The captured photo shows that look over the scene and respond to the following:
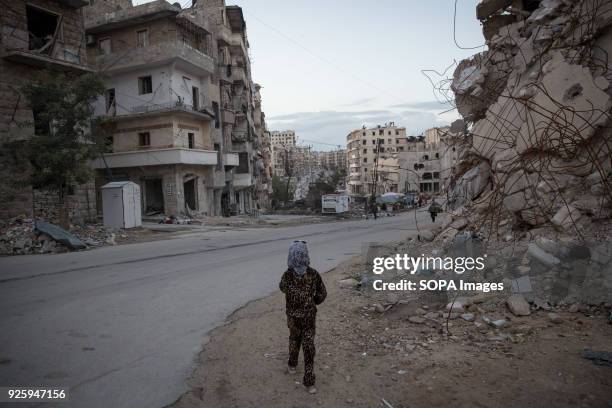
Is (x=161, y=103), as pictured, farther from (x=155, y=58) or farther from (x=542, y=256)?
(x=542, y=256)

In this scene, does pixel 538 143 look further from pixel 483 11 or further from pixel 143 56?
pixel 143 56

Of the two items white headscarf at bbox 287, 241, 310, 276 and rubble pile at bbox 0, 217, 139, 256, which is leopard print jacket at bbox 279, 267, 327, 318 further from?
rubble pile at bbox 0, 217, 139, 256

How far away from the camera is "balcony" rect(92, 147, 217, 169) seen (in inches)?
1065

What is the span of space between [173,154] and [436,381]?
25933 mm

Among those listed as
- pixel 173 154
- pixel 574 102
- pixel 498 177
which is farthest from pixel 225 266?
pixel 173 154

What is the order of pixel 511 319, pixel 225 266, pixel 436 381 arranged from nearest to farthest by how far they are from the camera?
pixel 436 381 < pixel 511 319 < pixel 225 266

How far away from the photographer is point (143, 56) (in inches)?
1069

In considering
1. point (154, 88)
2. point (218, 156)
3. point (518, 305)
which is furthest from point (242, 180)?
point (518, 305)

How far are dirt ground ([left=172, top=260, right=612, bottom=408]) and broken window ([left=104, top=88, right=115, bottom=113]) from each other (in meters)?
28.4

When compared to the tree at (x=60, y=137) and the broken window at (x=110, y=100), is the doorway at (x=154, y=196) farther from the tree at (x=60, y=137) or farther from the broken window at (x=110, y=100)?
the tree at (x=60, y=137)

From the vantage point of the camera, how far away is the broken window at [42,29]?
19797mm

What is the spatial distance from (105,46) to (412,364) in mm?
32321

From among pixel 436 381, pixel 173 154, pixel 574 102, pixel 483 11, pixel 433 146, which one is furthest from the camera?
pixel 433 146

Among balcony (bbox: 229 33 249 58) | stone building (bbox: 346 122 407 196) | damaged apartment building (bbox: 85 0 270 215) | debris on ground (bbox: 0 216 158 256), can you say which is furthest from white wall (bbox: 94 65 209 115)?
stone building (bbox: 346 122 407 196)
